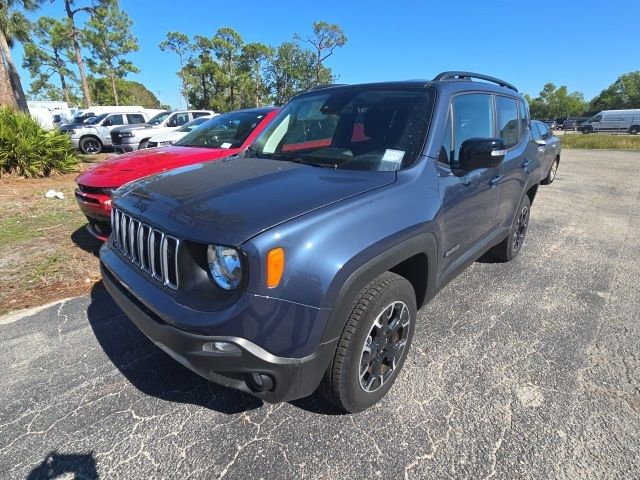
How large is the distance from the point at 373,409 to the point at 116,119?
62.2 ft

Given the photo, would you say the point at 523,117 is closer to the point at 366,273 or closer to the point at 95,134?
the point at 366,273

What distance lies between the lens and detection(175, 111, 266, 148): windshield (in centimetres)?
534

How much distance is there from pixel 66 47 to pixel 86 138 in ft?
135

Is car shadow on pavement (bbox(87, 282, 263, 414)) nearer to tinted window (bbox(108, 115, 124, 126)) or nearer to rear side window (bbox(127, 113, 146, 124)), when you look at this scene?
tinted window (bbox(108, 115, 124, 126))

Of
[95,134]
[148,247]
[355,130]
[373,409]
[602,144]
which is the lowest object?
[602,144]

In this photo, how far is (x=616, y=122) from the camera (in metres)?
45.2

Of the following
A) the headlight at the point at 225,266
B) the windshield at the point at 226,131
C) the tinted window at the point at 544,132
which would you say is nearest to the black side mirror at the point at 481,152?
the headlight at the point at 225,266

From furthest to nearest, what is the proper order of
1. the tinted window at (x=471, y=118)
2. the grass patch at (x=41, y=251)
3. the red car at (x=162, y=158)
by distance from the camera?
the red car at (x=162, y=158), the grass patch at (x=41, y=251), the tinted window at (x=471, y=118)

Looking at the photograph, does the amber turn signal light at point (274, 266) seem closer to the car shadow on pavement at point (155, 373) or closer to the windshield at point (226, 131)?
the car shadow on pavement at point (155, 373)

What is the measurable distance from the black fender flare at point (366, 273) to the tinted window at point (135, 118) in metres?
19.0

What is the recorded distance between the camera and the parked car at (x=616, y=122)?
143 feet

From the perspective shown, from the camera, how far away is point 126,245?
2.36m

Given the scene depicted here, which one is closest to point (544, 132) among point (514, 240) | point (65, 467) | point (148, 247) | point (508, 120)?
point (514, 240)

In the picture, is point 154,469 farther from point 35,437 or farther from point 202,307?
point 202,307
